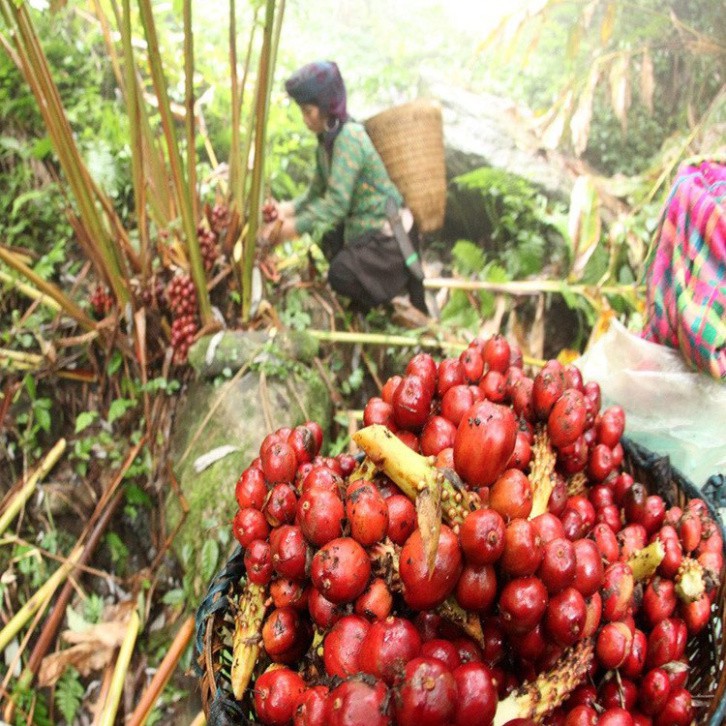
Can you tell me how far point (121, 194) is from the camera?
108 inches

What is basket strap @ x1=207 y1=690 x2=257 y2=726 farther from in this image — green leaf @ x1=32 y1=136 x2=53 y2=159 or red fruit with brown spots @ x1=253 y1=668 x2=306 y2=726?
green leaf @ x1=32 y1=136 x2=53 y2=159

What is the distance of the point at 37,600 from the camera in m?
1.82

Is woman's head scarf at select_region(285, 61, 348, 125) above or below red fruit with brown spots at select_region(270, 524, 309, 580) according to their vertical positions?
above

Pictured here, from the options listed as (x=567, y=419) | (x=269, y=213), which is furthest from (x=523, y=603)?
(x=269, y=213)

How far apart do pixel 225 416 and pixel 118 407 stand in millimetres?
476

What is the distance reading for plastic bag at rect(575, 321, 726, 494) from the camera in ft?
4.63

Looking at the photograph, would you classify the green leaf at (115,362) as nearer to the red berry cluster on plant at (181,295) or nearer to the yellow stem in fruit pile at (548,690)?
the red berry cluster on plant at (181,295)

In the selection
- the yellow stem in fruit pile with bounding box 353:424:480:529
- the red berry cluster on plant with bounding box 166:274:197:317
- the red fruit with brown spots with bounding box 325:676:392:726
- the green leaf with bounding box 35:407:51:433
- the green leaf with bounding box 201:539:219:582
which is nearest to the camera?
the red fruit with brown spots with bounding box 325:676:392:726

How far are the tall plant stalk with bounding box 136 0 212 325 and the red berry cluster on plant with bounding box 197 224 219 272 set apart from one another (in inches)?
4.3

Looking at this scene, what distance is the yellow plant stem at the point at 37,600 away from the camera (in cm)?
175

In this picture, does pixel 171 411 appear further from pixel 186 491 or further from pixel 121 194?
pixel 121 194

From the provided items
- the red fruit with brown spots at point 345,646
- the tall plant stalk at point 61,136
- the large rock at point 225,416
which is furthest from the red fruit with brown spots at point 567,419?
the tall plant stalk at point 61,136

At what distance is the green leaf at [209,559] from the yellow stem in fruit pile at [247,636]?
75cm

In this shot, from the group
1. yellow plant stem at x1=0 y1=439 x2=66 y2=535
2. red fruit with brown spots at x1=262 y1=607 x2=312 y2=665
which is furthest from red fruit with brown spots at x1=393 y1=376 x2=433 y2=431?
yellow plant stem at x1=0 y1=439 x2=66 y2=535
